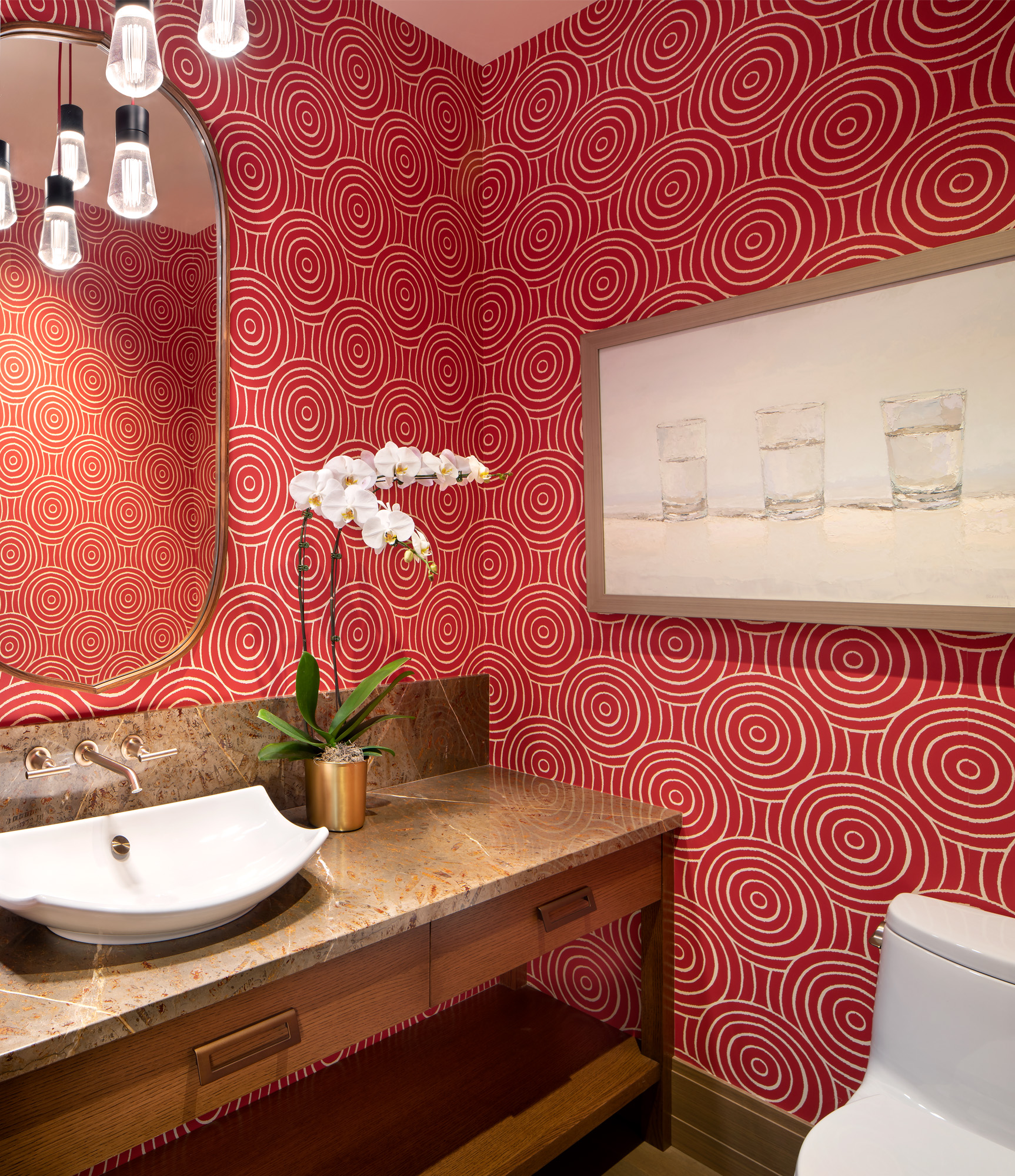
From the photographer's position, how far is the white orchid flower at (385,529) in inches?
59.1

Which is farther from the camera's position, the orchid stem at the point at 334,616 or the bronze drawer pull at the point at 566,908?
the orchid stem at the point at 334,616

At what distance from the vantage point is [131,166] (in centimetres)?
133

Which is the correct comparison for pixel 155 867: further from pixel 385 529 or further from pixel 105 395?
pixel 105 395

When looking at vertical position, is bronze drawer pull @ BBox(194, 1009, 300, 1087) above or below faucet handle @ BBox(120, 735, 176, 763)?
below

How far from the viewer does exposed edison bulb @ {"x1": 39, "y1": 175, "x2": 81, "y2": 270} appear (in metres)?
1.36

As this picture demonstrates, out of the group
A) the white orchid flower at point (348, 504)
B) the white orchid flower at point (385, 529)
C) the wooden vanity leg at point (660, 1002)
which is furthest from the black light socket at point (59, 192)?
the wooden vanity leg at point (660, 1002)

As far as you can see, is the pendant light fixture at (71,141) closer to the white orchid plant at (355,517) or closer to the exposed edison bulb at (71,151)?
the exposed edison bulb at (71,151)

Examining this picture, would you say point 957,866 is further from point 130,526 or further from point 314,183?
point 314,183

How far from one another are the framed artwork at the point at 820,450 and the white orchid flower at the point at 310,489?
2.19ft

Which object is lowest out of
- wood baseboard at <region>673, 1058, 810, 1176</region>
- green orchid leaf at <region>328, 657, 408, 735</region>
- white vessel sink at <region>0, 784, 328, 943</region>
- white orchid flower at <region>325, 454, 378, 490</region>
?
wood baseboard at <region>673, 1058, 810, 1176</region>

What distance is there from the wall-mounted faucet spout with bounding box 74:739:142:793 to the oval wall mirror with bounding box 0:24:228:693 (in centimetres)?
12

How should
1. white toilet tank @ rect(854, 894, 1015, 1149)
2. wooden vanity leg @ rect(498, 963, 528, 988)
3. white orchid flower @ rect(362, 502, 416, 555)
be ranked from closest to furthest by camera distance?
white toilet tank @ rect(854, 894, 1015, 1149)
white orchid flower @ rect(362, 502, 416, 555)
wooden vanity leg @ rect(498, 963, 528, 988)

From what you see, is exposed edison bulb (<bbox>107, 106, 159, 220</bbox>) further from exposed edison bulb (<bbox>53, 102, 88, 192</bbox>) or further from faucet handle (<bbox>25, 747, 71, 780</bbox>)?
faucet handle (<bbox>25, 747, 71, 780</bbox>)

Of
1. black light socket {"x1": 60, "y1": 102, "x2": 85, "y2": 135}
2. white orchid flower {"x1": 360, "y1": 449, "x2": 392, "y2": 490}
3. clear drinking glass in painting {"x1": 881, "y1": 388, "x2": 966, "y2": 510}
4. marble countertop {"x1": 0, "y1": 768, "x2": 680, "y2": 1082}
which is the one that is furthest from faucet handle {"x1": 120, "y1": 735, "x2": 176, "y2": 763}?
clear drinking glass in painting {"x1": 881, "y1": 388, "x2": 966, "y2": 510}
